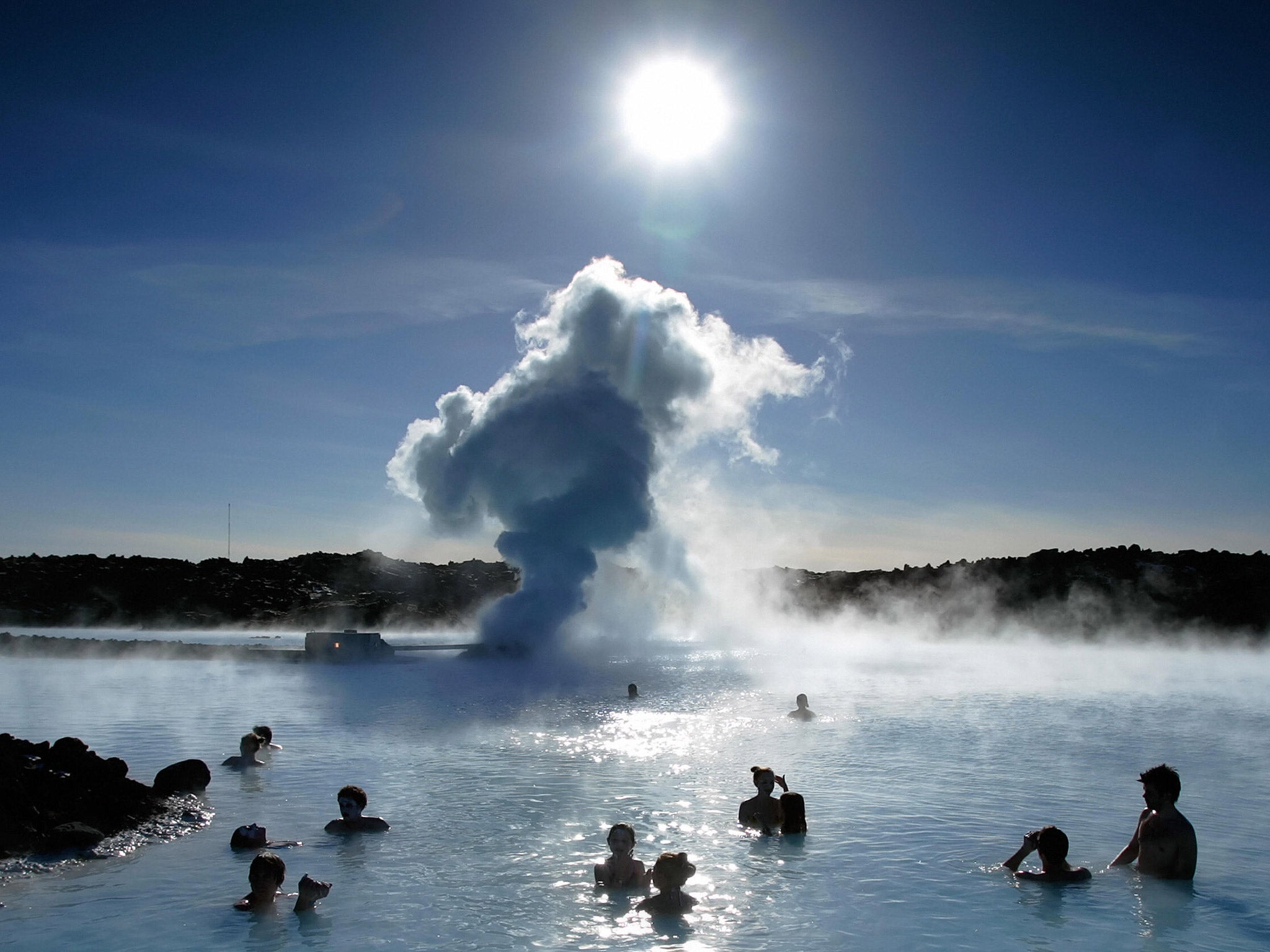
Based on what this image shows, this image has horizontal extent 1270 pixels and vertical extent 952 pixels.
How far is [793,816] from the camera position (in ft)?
36.2

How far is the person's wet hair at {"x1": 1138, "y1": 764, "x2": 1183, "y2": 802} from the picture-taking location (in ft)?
29.1

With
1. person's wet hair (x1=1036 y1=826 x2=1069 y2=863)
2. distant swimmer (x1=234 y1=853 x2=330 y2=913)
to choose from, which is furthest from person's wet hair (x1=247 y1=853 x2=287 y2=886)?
person's wet hair (x1=1036 y1=826 x2=1069 y2=863)

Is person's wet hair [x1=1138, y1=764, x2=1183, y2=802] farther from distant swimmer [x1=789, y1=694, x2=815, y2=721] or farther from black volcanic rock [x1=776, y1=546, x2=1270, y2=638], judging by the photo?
black volcanic rock [x1=776, y1=546, x2=1270, y2=638]

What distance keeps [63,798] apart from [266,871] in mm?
4725

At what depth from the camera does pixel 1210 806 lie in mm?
12820

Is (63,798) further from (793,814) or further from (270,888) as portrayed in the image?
(793,814)

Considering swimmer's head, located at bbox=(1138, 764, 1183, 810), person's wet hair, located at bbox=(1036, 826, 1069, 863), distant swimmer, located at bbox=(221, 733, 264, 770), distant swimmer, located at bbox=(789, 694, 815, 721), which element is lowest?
distant swimmer, located at bbox=(789, 694, 815, 721)

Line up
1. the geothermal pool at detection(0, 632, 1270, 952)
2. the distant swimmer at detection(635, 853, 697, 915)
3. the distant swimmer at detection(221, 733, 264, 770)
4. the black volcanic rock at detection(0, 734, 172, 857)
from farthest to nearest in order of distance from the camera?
the distant swimmer at detection(221, 733, 264, 770)
the black volcanic rock at detection(0, 734, 172, 857)
the distant swimmer at detection(635, 853, 697, 915)
the geothermal pool at detection(0, 632, 1270, 952)

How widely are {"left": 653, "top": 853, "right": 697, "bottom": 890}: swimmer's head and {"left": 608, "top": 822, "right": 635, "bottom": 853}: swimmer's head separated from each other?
53cm

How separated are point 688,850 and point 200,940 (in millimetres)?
5181

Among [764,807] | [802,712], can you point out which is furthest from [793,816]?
[802,712]

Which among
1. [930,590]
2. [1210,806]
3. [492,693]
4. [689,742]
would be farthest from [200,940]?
[930,590]

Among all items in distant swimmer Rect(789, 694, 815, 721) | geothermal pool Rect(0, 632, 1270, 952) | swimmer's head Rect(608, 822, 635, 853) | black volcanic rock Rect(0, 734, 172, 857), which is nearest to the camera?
geothermal pool Rect(0, 632, 1270, 952)

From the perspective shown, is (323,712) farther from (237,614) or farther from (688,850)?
(237,614)
